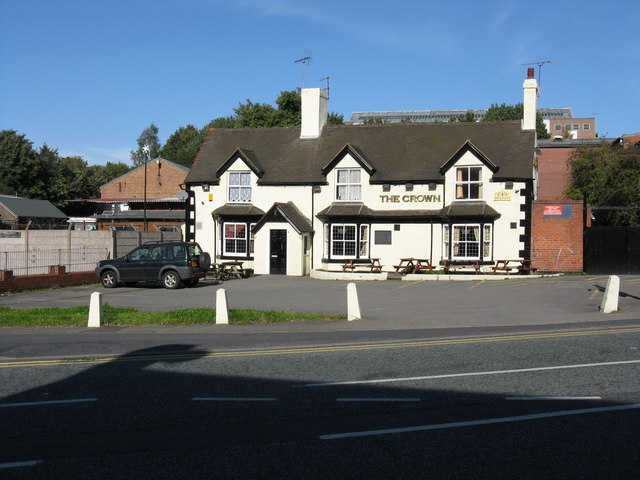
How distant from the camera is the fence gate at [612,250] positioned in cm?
2980

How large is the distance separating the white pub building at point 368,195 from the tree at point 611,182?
18.4 ft

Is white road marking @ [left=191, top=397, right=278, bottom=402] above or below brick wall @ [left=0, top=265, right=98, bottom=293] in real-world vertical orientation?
below

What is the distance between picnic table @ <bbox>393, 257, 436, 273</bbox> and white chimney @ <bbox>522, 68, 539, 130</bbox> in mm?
9000

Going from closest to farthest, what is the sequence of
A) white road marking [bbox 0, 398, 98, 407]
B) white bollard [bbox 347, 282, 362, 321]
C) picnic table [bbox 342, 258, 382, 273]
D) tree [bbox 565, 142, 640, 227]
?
1. white road marking [bbox 0, 398, 98, 407]
2. white bollard [bbox 347, 282, 362, 321]
3. picnic table [bbox 342, 258, 382, 273]
4. tree [bbox 565, 142, 640, 227]

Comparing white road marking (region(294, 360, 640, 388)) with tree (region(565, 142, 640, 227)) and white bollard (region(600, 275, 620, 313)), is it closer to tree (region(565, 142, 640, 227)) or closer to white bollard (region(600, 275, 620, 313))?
white bollard (region(600, 275, 620, 313))

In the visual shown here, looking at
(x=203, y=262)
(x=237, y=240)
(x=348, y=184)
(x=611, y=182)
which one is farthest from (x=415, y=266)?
(x=611, y=182)

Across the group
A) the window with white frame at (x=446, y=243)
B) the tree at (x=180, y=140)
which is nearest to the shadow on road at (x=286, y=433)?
the window with white frame at (x=446, y=243)

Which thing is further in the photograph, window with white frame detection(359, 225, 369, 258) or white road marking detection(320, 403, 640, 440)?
window with white frame detection(359, 225, 369, 258)

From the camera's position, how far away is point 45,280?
85.9 feet

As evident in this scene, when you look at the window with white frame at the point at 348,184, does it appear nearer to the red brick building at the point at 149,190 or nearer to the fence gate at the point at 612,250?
the fence gate at the point at 612,250

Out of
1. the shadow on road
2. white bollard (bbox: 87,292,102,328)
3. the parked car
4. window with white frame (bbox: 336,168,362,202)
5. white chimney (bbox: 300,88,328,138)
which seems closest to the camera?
the shadow on road

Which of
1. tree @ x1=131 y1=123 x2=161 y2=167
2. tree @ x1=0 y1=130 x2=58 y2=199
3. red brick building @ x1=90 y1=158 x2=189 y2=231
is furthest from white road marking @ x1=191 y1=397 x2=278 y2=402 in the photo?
tree @ x1=131 y1=123 x2=161 y2=167

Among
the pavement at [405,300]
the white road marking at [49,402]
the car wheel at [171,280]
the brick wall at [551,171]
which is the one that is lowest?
the white road marking at [49,402]

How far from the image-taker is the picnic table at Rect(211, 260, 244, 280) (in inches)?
1202
